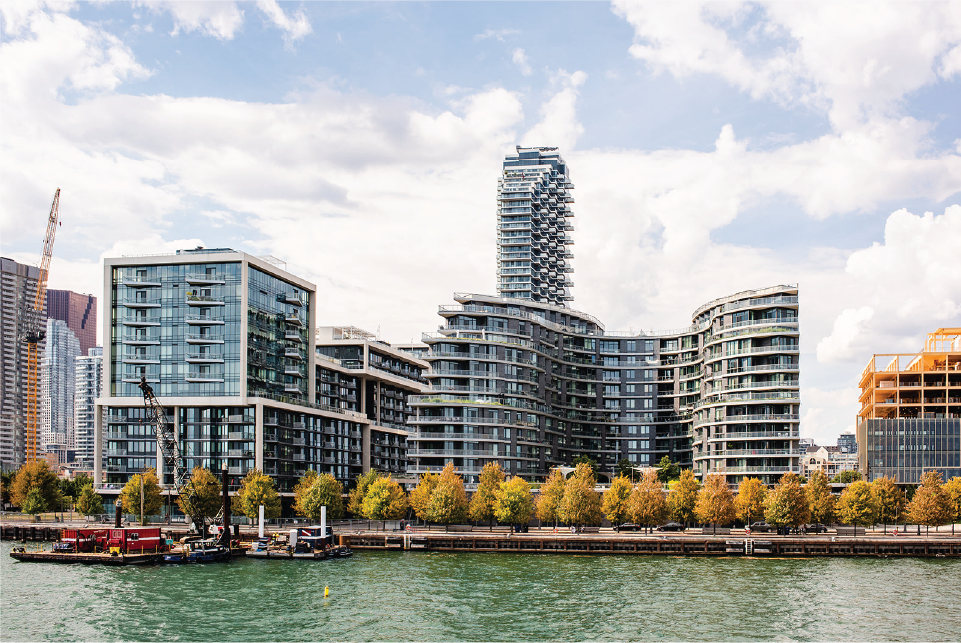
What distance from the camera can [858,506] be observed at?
14338 centimetres

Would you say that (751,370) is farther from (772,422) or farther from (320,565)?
(320,565)

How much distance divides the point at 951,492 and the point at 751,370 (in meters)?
44.3

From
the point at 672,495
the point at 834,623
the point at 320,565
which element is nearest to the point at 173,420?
the point at 320,565

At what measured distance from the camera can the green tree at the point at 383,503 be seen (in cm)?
15700

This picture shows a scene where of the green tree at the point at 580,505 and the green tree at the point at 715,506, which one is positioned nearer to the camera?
the green tree at the point at 715,506

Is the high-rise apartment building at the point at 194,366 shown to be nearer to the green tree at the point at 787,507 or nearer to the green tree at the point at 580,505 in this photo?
the green tree at the point at 580,505

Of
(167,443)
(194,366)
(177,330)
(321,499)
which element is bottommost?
(321,499)

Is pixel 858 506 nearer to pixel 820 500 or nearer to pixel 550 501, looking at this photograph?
pixel 820 500

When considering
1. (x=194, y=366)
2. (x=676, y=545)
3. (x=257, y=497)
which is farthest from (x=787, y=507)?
(x=194, y=366)

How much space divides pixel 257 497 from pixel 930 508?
354 feet

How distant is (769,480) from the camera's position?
17625 centimetres

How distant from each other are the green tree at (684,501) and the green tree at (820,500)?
1745cm

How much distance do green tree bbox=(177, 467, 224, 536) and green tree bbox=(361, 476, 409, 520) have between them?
24971mm

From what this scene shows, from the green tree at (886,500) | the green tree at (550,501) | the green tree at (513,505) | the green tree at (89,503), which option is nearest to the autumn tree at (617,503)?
the green tree at (550,501)
